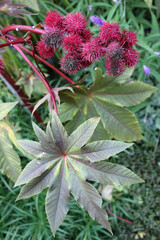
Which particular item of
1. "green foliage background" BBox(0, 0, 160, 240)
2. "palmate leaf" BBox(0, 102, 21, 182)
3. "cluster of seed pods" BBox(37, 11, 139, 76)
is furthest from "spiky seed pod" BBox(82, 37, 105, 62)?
"green foliage background" BBox(0, 0, 160, 240)

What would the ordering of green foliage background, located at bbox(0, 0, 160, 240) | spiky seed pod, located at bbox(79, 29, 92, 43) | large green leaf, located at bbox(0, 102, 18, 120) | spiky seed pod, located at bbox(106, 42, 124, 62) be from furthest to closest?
green foliage background, located at bbox(0, 0, 160, 240), large green leaf, located at bbox(0, 102, 18, 120), spiky seed pod, located at bbox(79, 29, 92, 43), spiky seed pod, located at bbox(106, 42, 124, 62)

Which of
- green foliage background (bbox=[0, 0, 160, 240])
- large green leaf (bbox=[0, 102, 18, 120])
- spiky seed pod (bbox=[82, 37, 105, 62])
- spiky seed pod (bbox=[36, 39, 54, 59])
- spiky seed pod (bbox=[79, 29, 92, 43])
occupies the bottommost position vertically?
green foliage background (bbox=[0, 0, 160, 240])

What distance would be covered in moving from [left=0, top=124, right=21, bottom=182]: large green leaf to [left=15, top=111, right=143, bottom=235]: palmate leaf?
268 millimetres

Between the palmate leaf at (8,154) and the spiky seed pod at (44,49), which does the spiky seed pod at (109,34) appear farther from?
the palmate leaf at (8,154)

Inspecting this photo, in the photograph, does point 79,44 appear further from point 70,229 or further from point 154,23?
point 70,229

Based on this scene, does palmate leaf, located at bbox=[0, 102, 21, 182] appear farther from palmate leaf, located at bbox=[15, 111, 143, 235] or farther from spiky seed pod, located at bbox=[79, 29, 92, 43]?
spiky seed pod, located at bbox=[79, 29, 92, 43]

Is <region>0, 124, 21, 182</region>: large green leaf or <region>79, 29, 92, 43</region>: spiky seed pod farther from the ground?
<region>79, 29, 92, 43</region>: spiky seed pod

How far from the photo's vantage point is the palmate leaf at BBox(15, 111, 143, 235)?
0.80 metres

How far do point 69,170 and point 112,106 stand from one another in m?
0.39

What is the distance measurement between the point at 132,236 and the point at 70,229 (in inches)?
17.0

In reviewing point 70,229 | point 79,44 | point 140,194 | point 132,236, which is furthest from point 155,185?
point 79,44

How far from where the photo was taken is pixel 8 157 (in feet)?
3.53

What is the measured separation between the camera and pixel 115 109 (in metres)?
1.09

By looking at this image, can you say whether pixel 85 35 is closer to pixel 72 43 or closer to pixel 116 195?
pixel 72 43
